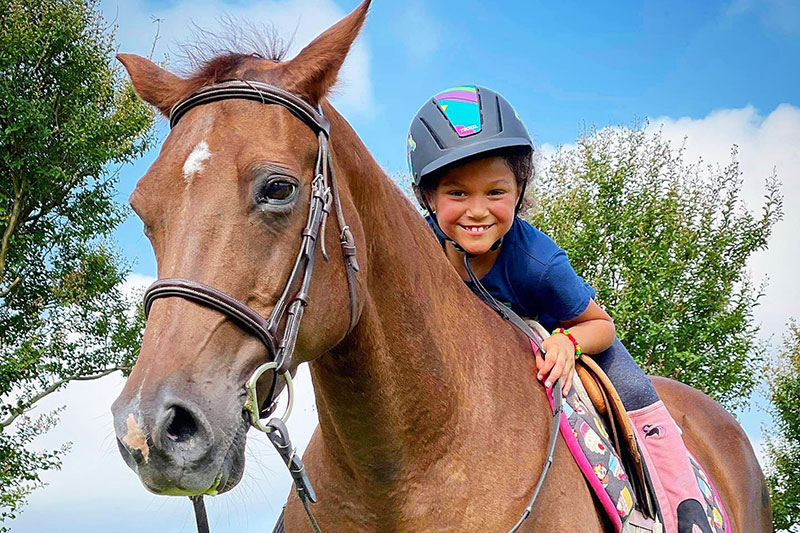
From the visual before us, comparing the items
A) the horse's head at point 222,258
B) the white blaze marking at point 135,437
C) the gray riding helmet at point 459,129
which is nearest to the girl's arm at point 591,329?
the gray riding helmet at point 459,129

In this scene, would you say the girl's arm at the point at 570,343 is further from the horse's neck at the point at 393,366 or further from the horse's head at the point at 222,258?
the horse's head at the point at 222,258

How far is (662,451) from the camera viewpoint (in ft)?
13.1

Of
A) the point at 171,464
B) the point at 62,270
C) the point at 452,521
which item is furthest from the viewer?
the point at 62,270

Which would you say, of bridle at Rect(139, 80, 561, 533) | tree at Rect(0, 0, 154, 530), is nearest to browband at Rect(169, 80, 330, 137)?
bridle at Rect(139, 80, 561, 533)

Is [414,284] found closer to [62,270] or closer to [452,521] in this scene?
[452,521]

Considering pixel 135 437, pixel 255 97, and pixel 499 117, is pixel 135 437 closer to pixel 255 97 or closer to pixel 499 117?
pixel 255 97

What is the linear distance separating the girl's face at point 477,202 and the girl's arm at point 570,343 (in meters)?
0.60

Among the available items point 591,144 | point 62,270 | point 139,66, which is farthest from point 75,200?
point 139,66

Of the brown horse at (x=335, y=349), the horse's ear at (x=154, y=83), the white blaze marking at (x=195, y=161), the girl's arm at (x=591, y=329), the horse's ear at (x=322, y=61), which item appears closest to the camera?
the brown horse at (x=335, y=349)

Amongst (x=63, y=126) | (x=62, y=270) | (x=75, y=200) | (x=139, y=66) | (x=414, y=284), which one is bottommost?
(x=414, y=284)

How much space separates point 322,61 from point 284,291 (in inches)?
36.5

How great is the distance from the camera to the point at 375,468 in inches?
113

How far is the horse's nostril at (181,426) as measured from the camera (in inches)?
80.7

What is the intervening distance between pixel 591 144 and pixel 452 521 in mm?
24689
